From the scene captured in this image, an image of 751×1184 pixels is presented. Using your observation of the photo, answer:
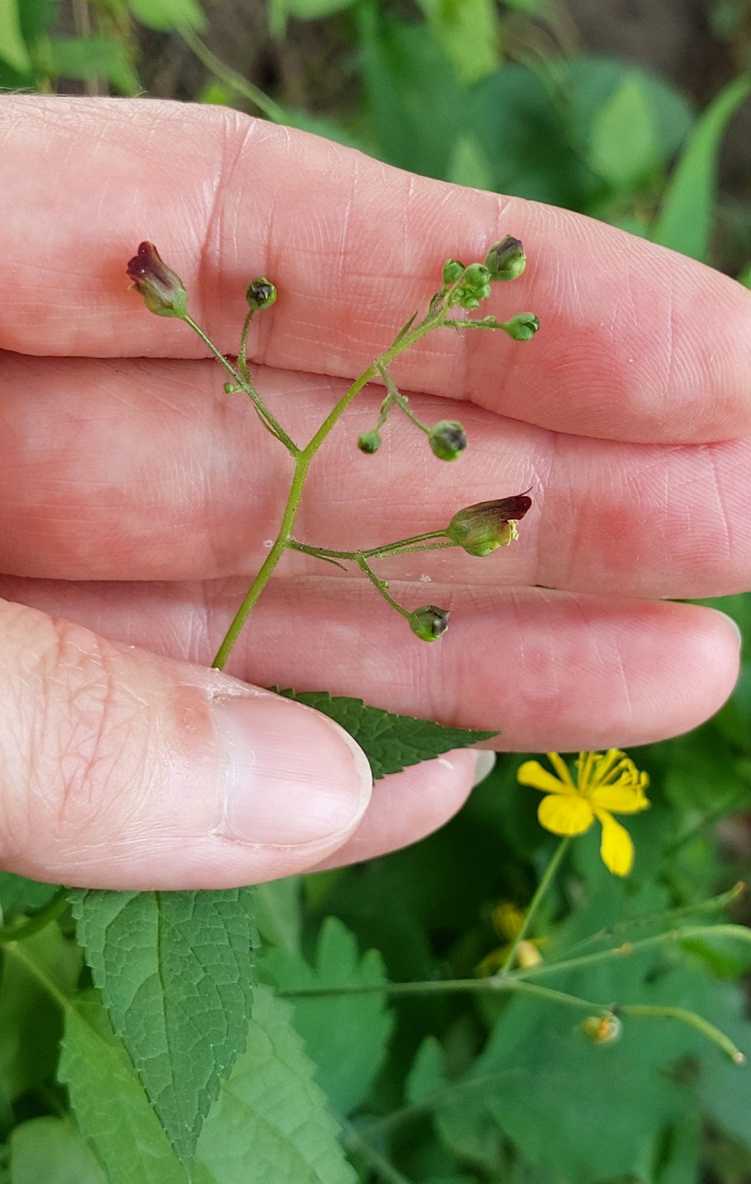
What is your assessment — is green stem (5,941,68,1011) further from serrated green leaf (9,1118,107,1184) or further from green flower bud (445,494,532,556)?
green flower bud (445,494,532,556)

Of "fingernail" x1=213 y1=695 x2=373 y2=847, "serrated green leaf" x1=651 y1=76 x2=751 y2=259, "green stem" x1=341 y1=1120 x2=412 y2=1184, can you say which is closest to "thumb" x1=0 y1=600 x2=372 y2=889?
"fingernail" x1=213 y1=695 x2=373 y2=847

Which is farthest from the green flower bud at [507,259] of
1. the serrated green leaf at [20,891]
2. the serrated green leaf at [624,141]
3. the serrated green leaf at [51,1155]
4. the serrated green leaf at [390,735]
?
the serrated green leaf at [624,141]

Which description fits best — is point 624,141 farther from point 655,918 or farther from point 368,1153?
point 368,1153

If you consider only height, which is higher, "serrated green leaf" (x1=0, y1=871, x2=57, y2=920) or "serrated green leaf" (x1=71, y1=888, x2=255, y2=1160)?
"serrated green leaf" (x1=71, y1=888, x2=255, y2=1160)

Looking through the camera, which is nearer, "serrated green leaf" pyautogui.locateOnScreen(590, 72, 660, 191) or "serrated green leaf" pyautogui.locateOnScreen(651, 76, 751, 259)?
"serrated green leaf" pyautogui.locateOnScreen(651, 76, 751, 259)

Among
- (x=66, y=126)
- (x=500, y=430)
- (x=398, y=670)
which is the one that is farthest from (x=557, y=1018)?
(x=66, y=126)

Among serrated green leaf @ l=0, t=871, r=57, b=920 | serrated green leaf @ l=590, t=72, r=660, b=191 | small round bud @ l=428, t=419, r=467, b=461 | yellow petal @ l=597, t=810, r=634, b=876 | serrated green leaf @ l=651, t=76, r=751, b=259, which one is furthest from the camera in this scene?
serrated green leaf @ l=590, t=72, r=660, b=191

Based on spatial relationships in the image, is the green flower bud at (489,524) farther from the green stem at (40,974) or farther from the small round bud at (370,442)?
the green stem at (40,974)
